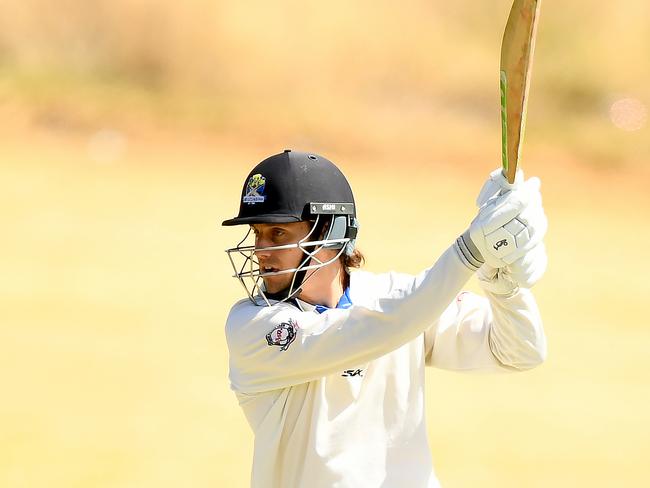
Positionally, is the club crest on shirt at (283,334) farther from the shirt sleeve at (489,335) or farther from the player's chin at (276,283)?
the shirt sleeve at (489,335)

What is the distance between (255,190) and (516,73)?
2.75ft

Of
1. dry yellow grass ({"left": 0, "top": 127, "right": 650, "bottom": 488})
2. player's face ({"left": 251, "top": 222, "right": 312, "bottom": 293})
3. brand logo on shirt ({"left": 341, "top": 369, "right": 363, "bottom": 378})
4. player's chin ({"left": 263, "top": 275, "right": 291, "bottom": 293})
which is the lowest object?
brand logo on shirt ({"left": 341, "top": 369, "right": 363, "bottom": 378})

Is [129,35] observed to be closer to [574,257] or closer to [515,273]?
[574,257]

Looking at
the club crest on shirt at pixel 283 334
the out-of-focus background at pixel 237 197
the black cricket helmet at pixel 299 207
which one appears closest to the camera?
the club crest on shirt at pixel 283 334

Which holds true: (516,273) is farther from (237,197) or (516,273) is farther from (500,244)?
(237,197)

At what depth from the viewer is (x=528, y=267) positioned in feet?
8.72

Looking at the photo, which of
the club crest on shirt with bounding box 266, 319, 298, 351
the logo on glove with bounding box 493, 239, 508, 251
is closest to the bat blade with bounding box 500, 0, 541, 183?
the logo on glove with bounding box 493, 239, 508, 251

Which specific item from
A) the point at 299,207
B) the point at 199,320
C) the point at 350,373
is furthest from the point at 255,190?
the point at 199,320

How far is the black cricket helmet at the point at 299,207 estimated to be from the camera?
3.03 meters

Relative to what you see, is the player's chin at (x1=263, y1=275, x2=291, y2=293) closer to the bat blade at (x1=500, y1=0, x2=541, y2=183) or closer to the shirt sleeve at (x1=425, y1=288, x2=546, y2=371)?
the shirt sleeve at (x1=425, y1=288, x2=546, y2=371)

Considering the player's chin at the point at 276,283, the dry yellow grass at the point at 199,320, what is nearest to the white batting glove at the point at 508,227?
the player's chin at the point at 276,283

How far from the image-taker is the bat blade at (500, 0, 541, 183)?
8.66ft

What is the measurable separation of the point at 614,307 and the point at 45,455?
6.18 meters

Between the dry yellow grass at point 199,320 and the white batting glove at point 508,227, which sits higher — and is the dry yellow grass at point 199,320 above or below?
above
